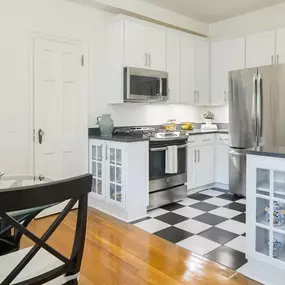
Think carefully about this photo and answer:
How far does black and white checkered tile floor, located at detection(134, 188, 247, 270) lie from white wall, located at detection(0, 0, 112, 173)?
151 cm

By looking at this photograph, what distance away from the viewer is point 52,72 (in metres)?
3.43

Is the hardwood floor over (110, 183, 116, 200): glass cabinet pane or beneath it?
beneath

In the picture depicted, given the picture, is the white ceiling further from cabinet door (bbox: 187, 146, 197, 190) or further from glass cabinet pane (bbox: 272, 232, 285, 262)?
glass cabinet pane (bbox: 272, 232, 285, 262)

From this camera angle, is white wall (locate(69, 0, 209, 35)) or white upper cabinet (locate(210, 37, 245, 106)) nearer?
white wall (locate(69, 0, 209, 35))

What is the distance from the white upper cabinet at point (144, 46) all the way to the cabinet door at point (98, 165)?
110 centimetres

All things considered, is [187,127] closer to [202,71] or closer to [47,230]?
[202,71]

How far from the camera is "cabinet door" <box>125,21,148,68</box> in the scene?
3781 mm

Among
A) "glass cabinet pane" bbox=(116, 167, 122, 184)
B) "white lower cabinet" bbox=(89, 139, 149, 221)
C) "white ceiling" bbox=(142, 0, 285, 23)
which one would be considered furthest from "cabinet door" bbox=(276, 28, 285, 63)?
"glass cabinet pane" bbox=(116, 167, 122, 184)

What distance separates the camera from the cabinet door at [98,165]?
3637 millimetres

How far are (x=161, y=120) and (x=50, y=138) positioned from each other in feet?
6.09

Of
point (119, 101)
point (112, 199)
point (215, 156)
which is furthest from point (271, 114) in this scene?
point (112, 199)

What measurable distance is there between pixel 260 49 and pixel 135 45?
1.90m

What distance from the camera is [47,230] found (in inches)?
46.0

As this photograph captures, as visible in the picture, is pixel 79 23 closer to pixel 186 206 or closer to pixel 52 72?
pixel 52 72
